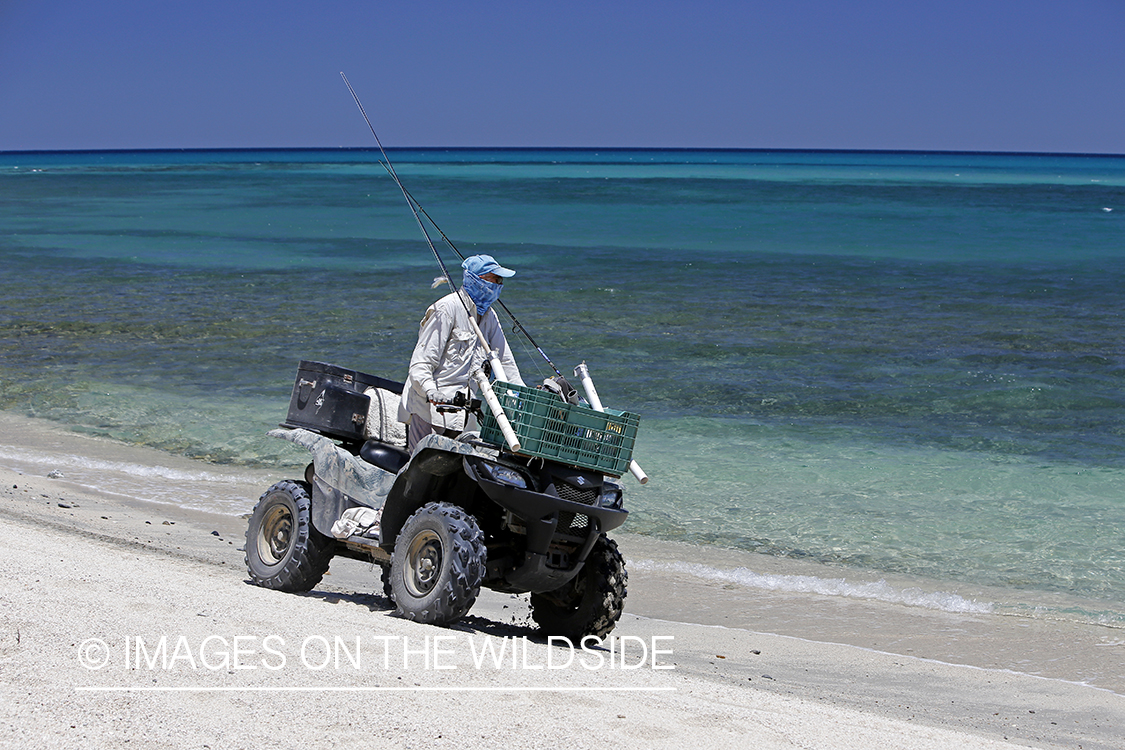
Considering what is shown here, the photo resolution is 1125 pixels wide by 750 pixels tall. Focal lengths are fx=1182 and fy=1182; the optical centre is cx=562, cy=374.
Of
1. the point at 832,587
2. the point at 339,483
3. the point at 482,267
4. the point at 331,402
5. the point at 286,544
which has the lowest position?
the point at 286,544

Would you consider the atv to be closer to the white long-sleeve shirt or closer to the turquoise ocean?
the white long-sleeve shirt

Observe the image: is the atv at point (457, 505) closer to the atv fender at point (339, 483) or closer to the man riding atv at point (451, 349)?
the atv fender at point (339, 483)

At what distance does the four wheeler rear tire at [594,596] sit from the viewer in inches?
240

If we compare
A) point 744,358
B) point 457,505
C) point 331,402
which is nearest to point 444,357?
point 457,505

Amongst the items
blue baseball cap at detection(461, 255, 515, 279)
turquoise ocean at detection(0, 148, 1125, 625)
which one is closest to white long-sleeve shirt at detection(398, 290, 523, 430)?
blue baseball cap at detection(461, 255, 515, 279)

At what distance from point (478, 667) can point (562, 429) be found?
3.83 feet

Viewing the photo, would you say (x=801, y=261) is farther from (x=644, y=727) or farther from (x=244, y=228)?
(x=644, y=727)

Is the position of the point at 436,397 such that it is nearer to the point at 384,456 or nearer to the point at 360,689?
the point at 384,456

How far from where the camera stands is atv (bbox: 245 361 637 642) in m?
5.51

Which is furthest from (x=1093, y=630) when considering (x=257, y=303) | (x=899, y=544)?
(x=257, y=303)

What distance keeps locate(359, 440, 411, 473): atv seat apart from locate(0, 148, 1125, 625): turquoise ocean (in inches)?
146

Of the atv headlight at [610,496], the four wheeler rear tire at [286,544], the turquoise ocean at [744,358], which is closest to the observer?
the atv headlight at [610,496]

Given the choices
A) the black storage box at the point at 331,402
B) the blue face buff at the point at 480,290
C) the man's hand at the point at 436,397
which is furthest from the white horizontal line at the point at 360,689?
the black storage box at the point at 331,402

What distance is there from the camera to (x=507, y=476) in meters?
5.50
